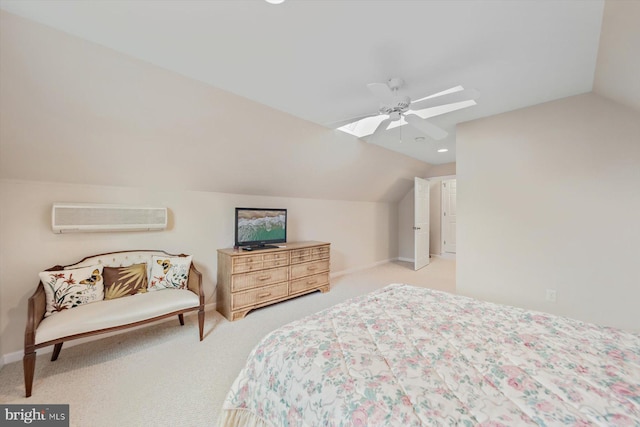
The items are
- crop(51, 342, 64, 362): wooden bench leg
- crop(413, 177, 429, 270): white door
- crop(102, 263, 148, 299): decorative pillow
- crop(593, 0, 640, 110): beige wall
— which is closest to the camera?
crop(593, 0, 640, 110): beige wall

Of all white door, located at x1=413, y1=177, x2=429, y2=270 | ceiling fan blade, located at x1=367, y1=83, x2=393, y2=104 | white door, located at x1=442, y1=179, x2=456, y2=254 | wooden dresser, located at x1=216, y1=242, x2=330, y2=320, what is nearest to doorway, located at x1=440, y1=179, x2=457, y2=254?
white door, located at x1=442, y1=179, x2=456, y2=254

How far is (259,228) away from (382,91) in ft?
7.95

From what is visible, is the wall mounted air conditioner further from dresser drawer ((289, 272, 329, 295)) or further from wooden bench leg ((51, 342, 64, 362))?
dresser drawer ((289, 272, 329, 295))

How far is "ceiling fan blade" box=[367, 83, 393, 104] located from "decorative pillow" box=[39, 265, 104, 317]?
286 cm

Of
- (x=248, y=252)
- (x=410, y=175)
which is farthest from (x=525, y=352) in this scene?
(x=410, y=175)

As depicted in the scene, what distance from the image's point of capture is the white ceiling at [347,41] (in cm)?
141

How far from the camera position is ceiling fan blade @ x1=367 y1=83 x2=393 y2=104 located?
1682 mm

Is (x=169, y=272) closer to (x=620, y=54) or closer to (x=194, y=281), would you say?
(x=194, y=281)

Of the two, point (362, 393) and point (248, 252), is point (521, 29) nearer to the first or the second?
point (362, 393)

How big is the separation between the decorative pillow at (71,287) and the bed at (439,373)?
1.86m

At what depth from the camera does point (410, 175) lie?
18.5 feet

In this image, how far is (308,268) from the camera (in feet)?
12.4

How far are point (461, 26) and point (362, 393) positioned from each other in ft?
6.71

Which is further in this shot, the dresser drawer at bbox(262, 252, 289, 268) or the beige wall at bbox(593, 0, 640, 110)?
the dresser drawer at bbox(262, 252, 289, 268)
